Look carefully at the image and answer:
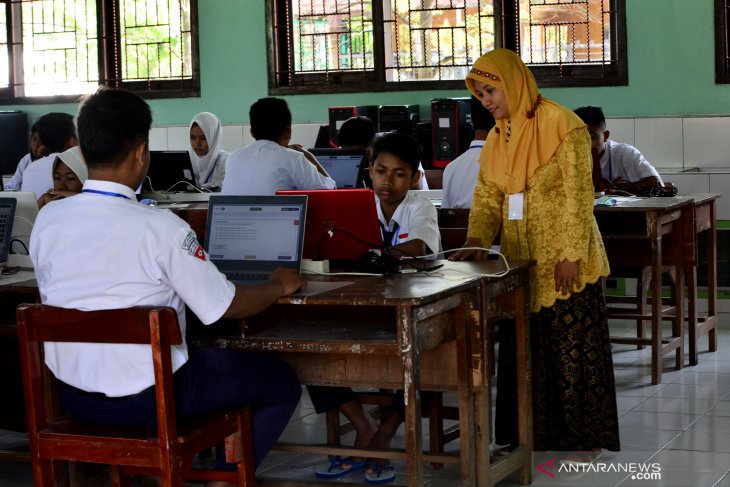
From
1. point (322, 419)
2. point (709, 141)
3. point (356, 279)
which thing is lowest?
point (322, 419)

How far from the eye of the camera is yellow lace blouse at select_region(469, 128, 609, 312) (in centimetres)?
352

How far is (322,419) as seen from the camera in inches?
184

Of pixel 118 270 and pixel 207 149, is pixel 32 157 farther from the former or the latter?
pixel 118 270

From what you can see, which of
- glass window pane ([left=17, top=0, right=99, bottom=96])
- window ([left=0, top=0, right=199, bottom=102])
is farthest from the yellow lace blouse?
glass window pane ([left=17, top=0, right=99, bottom=96])

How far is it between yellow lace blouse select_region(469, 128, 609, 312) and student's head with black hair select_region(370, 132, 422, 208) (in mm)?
288

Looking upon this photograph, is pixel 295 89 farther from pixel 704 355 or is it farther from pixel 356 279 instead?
pixel 356 279

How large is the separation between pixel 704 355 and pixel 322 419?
7.23 ft

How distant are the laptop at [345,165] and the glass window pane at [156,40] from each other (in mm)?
2863

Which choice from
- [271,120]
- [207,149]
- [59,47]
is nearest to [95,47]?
[59,47]

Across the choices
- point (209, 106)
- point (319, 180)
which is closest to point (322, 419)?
point (319, 180)

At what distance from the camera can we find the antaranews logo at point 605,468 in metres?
3.70

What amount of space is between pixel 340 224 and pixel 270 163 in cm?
194

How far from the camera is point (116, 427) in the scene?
8.84ft

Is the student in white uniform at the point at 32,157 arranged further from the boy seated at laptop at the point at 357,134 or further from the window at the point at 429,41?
the window at the point at 429,41
